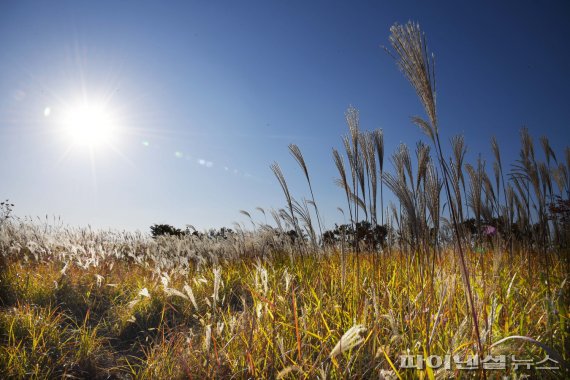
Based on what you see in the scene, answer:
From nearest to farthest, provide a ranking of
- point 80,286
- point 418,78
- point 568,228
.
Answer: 1. point 418,78
2. point 568,228
3. point 80,286

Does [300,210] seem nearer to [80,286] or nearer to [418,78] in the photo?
[418,78]

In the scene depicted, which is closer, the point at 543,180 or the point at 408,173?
the point at 408,173

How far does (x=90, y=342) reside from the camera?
8.94 feet

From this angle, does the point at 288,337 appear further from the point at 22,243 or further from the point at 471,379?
the point at 22,243

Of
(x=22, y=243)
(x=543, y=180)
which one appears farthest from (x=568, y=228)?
(x=22, y=243)

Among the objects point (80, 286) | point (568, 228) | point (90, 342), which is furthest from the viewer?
point (80, 286)

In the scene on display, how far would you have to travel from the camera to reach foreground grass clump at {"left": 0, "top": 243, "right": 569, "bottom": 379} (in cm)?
181

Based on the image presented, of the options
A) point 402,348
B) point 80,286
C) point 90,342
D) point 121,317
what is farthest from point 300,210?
point 80,286

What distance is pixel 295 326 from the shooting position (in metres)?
2.06

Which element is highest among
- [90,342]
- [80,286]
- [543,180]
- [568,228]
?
[543,180]

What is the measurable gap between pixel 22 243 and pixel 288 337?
6.94m

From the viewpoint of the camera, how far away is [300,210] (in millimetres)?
3002

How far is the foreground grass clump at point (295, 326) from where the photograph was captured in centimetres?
181

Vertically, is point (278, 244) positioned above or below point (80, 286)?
above
